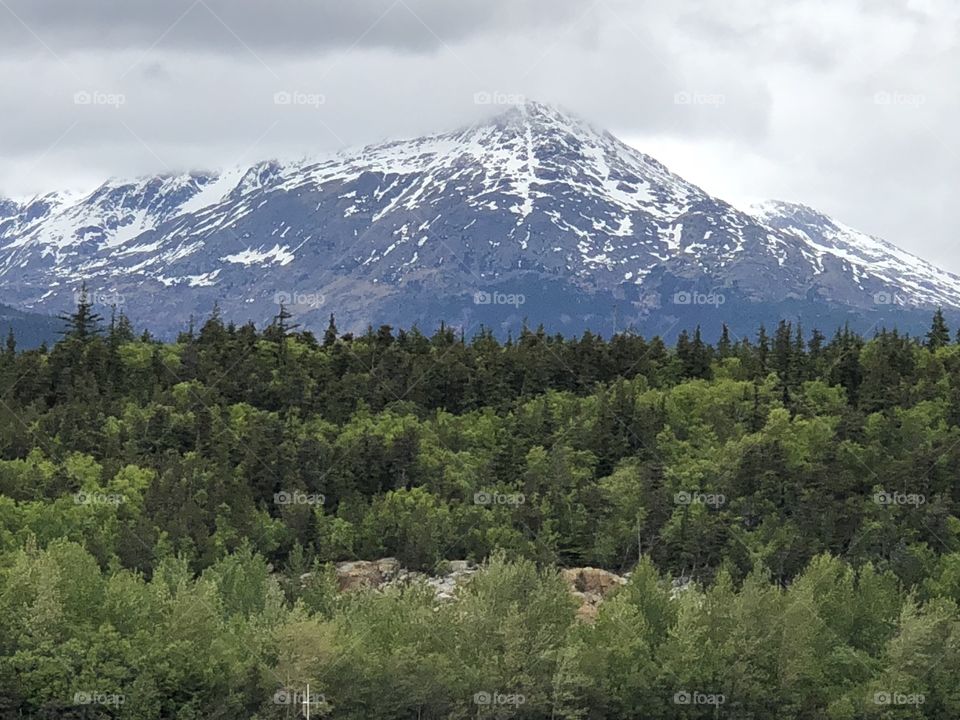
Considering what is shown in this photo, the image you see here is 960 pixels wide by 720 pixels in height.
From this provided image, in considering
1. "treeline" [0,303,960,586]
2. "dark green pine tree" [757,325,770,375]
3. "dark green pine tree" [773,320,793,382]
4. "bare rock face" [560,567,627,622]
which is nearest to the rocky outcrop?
"bare rock face" [560,567,627,622]

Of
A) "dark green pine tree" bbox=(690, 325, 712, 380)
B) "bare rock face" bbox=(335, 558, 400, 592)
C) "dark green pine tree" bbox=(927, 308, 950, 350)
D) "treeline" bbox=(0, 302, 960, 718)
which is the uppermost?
"dark green pine tree" bbox=(927, 308, 950, 350)

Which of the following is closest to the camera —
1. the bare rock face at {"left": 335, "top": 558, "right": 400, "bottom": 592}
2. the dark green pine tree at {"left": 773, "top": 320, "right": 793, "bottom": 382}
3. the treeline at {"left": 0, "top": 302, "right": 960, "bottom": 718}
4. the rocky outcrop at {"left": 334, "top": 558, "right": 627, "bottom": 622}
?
the treeline at {"left": 0, "top": 302, "right": 960, "bottom": 718}

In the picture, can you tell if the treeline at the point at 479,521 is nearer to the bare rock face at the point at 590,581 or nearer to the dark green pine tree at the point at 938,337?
the dark green pine tree at the point at 938,337

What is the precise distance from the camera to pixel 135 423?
150 meters

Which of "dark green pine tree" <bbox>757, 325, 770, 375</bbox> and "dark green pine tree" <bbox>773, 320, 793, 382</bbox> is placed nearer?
"dark green pine tree" <bbox>773, 320, 793, 382</bbox>

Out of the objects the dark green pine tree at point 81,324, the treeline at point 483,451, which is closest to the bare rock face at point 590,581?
the treeline at point 483,451

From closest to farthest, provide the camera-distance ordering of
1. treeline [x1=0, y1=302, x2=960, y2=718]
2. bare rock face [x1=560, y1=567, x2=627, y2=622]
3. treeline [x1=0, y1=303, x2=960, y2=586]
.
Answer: treeline [x1=0, y1=302, x2=960, y2=718]
bare rock face [x1=560, y1=567, x2=627, y2=622]
treeline [x1=0, y1=303, x2=960, y2=586]

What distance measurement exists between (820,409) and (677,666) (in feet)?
229

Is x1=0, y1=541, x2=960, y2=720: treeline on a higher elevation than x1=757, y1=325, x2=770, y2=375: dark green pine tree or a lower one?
lower

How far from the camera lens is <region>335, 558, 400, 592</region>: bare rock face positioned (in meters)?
134

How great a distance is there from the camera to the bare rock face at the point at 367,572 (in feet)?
441

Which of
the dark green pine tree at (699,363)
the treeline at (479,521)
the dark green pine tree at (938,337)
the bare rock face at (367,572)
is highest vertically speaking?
the dark green pine tree at (938,337)

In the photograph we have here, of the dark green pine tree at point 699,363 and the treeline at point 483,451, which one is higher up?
the dark green pine tree at point 699,363

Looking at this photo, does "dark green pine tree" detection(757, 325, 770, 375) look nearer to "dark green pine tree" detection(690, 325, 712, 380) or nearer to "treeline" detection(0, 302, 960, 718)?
"treeline" detection(0, 302, 960, 718)
